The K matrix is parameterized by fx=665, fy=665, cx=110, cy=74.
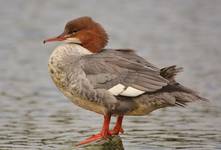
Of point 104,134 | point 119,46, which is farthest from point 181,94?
point 119,46

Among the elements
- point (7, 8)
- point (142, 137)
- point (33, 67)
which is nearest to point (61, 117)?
point (142, 137)

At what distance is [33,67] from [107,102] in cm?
462

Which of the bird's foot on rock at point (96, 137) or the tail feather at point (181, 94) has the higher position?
the tail feather at point (181, 94)

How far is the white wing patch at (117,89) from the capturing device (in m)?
6.70

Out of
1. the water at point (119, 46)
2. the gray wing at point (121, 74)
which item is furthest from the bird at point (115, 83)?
the water at point (119, 46)

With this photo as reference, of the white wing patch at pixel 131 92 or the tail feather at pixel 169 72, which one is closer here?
Result: the white wing patch at pixel 131 92

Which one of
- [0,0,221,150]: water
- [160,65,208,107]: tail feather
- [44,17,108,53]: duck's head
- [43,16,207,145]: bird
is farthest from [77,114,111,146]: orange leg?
[44,17,108,53]: duck's head

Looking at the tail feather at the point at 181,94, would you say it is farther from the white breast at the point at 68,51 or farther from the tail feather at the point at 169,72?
the white breast at the point at 68,51

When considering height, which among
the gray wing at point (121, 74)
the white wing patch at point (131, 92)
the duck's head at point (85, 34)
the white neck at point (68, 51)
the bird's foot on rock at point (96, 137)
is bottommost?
the bird's foot on rock at point (96, 137)

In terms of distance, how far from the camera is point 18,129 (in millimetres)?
7863

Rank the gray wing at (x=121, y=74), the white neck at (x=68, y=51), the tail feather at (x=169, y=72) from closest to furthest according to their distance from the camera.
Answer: the gray wing at (x=121, y=74) < the tail feather at (x=169, y=72) < the white neck at (x=68, y=51)

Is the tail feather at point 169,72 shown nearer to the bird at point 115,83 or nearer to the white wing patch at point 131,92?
the bird at point 115,83

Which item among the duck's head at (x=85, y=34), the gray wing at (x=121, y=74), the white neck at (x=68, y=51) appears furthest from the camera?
the duck's head at (x=85, y=34)

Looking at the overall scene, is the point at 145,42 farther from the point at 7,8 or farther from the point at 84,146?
the point at 84,146
